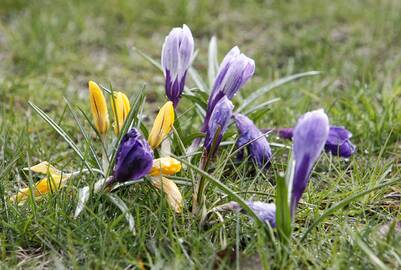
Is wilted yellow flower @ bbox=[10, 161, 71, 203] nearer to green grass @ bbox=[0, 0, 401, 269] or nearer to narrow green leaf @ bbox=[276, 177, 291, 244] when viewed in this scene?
green grass @ bbox=[0, 0, 401, 269]

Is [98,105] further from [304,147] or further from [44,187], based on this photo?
[304,147]

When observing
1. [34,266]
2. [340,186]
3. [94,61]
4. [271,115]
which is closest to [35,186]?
[34,266]

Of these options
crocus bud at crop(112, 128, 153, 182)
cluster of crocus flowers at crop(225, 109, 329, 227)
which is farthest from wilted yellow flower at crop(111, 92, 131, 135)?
cluster of crocus flowers at crop(225, 109, 329, 227)

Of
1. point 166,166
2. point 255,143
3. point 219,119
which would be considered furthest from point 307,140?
point 255,143

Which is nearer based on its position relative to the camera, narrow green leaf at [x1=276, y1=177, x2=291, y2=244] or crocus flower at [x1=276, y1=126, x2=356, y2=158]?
narrow green leaf at [x1=276, y1=177, x2=291, y2=244]

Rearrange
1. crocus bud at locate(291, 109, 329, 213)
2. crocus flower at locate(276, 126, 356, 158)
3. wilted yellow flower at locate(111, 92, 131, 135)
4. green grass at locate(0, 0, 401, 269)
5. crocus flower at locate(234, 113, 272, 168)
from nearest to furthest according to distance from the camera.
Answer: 1. crocus bud at locate(291, 109, 329, 213)
2. green grass at locate(0, 0, 401, 269)
3. wilted yellow flower at locate(111, 92, 131, 135)
4. crocus flower at locate(234, 113, 272, 168)
5. crocus flower at locate(276, 126, 356, 158)

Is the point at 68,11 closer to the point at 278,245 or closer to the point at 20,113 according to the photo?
the point at 20,113

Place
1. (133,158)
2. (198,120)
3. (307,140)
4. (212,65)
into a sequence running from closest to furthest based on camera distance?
1. (307,140)
2. (133,158)
3. (212,65)
4. (198,120)
